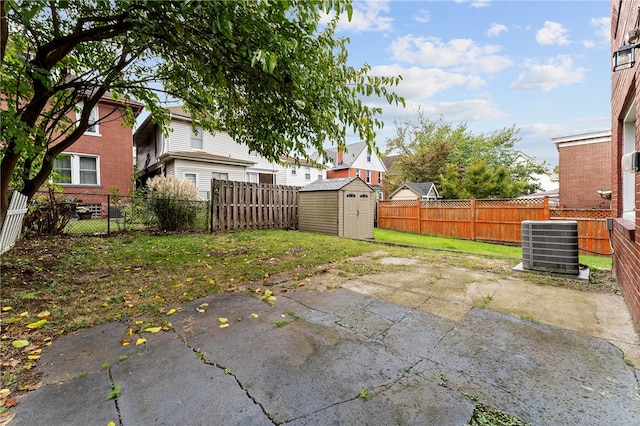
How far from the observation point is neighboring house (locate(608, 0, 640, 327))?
8.66ft

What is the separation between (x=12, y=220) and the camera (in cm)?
509

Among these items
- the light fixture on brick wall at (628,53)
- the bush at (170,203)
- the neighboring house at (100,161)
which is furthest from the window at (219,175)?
the light fixture on brick wall at (628,53)

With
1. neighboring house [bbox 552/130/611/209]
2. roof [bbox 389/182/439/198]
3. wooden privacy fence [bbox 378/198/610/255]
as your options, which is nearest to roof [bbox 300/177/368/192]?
wooden privacy fence [bbox 378/198/610/255]

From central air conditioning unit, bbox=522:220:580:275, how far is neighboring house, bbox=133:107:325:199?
13764mm

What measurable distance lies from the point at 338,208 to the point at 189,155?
29.5 ft

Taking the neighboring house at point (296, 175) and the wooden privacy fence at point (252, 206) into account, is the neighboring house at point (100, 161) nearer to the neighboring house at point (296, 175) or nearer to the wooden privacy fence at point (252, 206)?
the wooden privacy fence at point (252, 206)

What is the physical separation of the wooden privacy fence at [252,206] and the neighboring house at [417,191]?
1506 cm

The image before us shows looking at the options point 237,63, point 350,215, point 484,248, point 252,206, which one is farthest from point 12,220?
point 484,248

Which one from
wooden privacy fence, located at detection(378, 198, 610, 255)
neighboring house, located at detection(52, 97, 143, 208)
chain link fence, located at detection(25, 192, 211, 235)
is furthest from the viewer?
neighboring house, located at detection(52, 97, 143, 208)

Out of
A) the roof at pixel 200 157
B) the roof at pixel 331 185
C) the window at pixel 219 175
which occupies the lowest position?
the roof at pixel 331 185

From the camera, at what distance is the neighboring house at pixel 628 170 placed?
2641mm

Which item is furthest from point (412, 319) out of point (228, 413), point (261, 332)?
point (228, 413)

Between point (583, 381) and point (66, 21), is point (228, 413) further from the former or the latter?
point (66, 21)

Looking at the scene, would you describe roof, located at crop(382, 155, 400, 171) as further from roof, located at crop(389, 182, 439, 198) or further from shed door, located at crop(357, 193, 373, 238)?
shed door, located at crop(357, 193, 373, 238)
